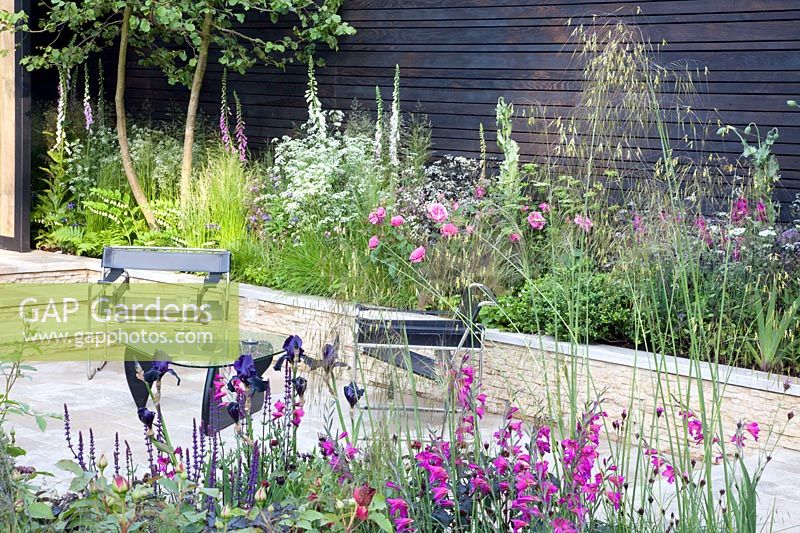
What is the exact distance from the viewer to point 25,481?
2.29 m

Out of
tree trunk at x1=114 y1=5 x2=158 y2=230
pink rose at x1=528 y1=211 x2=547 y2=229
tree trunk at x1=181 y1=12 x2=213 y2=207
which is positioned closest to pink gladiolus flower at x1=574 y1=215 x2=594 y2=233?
pink rose at x1=528 y1=211 x2=547 y2=229

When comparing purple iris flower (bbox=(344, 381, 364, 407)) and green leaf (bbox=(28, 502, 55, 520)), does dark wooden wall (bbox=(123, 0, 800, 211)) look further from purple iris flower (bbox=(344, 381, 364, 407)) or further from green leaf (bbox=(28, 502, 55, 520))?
green leaf (bbox=(28, 502, 55, 520))

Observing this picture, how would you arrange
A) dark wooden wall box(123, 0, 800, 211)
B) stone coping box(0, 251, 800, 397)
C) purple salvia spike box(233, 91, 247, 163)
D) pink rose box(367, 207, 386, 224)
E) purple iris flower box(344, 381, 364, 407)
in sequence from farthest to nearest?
purple salvia spike box(233, 91, 247, 163), dark wooden wall box(123, 0, 800, 211), pink rose box(367, 207, 386, 224), stone coping box(0, 251, 800, 397), purple iris flower box(344, 381, 364, 407)

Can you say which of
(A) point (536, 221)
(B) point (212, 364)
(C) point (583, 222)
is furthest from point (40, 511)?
(B) point (212, 364)

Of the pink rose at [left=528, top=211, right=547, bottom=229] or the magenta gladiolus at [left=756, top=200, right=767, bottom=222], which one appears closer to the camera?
the pink rose at [left=528, top=211, right=547, bottom=229]

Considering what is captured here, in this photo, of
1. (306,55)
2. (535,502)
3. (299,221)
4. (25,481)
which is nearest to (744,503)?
(535,502)

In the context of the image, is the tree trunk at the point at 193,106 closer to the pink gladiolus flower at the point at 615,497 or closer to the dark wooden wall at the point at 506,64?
the dark wooden wall at the point at 506,64

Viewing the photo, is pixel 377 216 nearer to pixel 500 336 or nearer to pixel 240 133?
pixel 500 336

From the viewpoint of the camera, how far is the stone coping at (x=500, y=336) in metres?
4.57

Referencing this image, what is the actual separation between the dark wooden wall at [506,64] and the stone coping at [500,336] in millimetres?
1742

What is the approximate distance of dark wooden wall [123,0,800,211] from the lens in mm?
6109

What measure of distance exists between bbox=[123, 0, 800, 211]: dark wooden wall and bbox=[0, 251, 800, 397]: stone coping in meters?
1.74

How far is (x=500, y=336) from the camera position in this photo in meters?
5.46

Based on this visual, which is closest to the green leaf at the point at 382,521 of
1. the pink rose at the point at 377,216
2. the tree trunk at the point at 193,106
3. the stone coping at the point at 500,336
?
the stone coping at the point at 500,336
